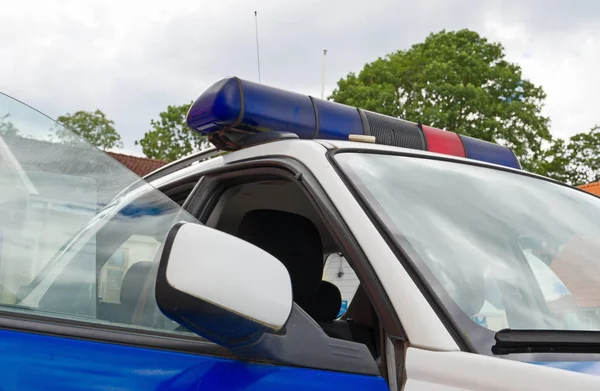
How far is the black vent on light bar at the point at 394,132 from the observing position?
2.98 meters

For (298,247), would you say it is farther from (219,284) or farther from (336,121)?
(219,284)

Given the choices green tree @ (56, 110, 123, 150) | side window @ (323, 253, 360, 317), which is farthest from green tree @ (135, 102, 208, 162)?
side window @ (323, 253, 360, 317)

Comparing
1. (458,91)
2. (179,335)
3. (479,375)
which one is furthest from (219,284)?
(458,91)

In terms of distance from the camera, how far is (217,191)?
2.43 metres

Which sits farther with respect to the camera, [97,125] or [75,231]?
[97,125]

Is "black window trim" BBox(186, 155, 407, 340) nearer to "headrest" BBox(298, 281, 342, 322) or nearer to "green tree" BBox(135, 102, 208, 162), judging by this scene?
"headrest" BBox(298, 281, 342, 322)

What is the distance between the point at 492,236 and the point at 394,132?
1.31m

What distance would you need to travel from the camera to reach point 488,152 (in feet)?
10.6

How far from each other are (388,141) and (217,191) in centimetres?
88

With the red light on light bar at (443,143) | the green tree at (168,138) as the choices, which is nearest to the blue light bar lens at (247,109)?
the red light on light bar at (443,143)

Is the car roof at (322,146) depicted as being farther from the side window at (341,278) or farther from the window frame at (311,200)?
the side window at (341,278)

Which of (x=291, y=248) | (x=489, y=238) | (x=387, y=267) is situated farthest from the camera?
(x=291, y=248)

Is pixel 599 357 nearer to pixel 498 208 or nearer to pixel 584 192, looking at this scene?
pixel 498 208

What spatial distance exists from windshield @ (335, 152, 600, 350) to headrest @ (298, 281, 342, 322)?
822mm
